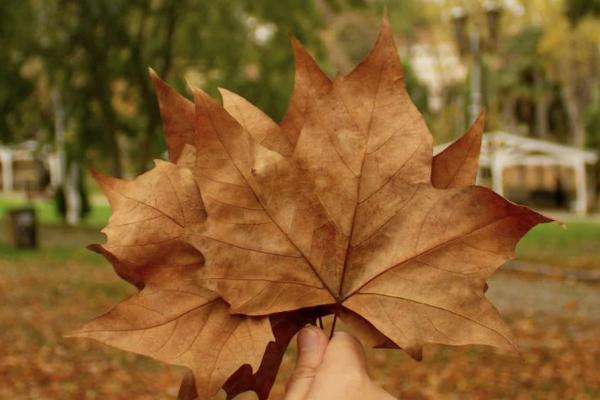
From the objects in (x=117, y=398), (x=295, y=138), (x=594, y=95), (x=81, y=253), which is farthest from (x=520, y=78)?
(x=295, y=138)

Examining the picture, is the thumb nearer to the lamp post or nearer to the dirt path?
the dirt path

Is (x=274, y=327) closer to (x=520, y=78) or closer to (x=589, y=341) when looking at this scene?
(x=589, y=341)

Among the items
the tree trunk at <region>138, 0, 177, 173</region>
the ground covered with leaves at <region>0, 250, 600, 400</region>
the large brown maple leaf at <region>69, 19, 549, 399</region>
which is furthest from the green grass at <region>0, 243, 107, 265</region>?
the large brown maple leaf at <region>69, 19, 549, 399</region>

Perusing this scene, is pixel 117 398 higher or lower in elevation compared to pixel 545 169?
higher

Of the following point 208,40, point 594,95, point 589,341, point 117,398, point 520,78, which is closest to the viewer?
point 117,398

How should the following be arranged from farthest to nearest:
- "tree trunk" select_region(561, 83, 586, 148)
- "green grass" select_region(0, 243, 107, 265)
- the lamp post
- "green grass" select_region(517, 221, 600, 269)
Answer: "tree trunk" select_region(561, 83, 586, 148) < the lamp post < "green grass" select_region(0, 243, 107, 265) < "green grass" select_region(517, 221, 600, 269)

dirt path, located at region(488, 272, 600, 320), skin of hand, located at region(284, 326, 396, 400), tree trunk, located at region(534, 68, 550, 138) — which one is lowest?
tree trunk, located at region(534, 68, 550, 138)

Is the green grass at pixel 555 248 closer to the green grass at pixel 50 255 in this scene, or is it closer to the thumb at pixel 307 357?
the green grass at pixel 50 255
